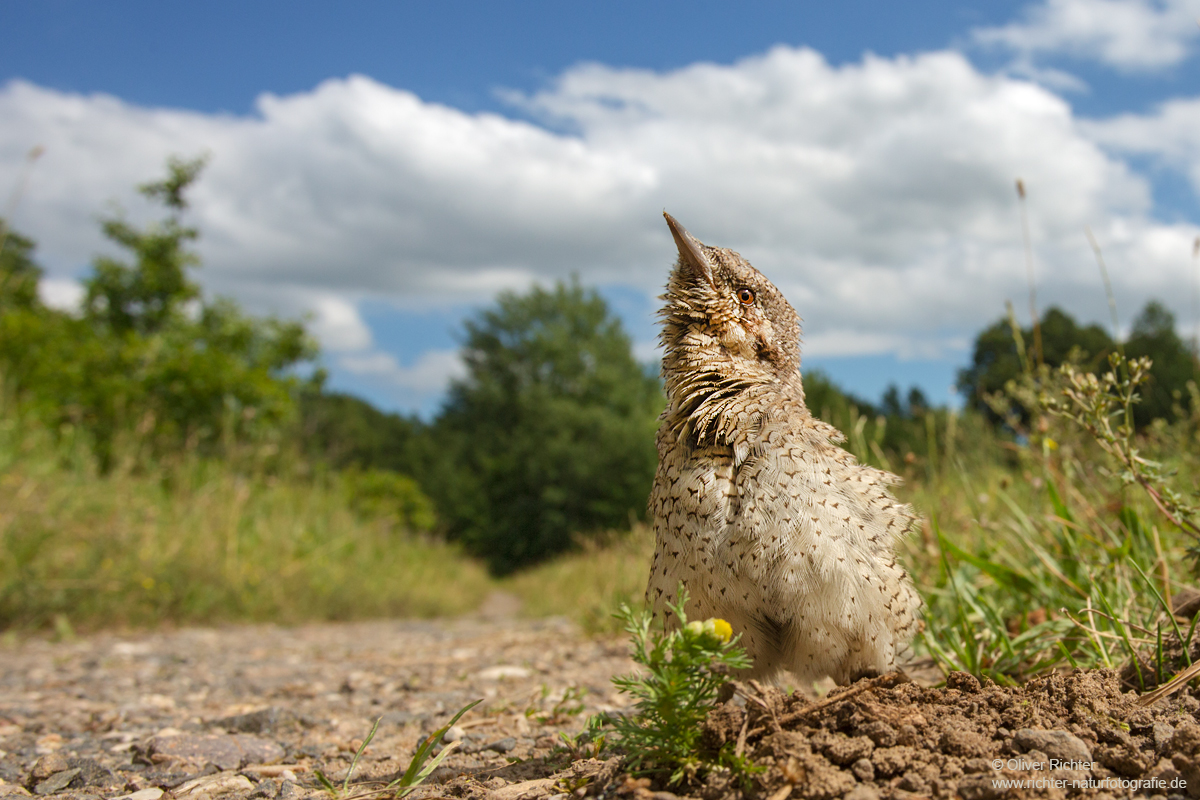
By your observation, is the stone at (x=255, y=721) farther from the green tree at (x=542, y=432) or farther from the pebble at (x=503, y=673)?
the green tree at (x=542, y=432)

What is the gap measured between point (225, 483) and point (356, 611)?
8.35ft

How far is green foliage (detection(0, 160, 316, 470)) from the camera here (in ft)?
40.1

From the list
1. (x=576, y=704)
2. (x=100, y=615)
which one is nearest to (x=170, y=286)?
(x=100, y=615)

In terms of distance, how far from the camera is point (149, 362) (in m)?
13.6

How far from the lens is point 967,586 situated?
3586 mm

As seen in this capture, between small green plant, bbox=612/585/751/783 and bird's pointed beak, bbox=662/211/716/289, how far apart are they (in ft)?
4.87

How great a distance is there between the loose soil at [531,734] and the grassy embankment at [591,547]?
1.59 feet

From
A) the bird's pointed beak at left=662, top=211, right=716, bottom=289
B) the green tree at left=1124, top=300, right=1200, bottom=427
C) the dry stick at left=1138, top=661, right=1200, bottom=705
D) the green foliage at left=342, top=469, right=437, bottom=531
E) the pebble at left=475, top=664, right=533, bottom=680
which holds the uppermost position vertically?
the green tree at left=1124, top=300, right=1200, bottom=427

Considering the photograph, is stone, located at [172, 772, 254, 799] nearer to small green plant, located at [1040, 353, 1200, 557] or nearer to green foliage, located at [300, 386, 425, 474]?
small green plant, located at [1040, 353, 1200, 557]

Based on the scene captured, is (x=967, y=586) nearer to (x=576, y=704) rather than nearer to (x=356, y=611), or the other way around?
(x=576, y=704)

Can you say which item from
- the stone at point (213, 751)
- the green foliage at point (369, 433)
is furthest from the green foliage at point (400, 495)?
the stone at point (213, 751)

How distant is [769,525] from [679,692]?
2.42 ft

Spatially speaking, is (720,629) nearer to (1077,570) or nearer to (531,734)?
(531,734)

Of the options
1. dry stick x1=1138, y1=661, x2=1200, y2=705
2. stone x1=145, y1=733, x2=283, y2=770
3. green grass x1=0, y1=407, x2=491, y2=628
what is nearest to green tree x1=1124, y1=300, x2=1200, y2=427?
dry stick x1=1138, y1=661, x2=1200, y2=705
